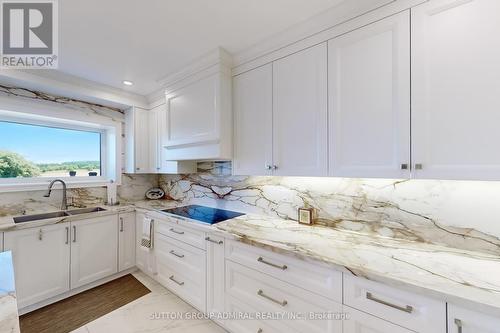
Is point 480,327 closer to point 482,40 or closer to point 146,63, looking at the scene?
point 482,40

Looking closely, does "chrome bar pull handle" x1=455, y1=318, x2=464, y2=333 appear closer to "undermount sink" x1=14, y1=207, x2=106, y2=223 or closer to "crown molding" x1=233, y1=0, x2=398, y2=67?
"crown molding" x1=233, y1=0, x2=398, y2=67

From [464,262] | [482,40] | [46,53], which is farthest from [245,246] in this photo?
[46,53]

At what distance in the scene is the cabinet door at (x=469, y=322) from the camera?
2.56 ft

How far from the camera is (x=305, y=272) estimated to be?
124 cm

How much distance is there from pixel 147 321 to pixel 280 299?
1.25m

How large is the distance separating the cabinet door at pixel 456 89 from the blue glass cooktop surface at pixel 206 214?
59.6 inches

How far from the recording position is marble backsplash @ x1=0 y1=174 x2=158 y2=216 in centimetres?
223

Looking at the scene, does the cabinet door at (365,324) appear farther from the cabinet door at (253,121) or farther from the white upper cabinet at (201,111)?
the white upper cabinet at (201,111)

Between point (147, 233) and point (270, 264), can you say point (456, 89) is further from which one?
point (147, 233)

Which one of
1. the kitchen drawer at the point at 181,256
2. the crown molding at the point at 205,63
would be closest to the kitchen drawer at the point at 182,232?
the kitchen drawer at the point at 181,256

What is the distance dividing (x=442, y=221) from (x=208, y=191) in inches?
84.3

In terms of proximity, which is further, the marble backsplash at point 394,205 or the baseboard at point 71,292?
the baseboard at point 71,292

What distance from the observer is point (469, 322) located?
32.1 inches

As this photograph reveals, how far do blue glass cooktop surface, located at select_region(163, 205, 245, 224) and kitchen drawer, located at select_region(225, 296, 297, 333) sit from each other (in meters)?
0.64
